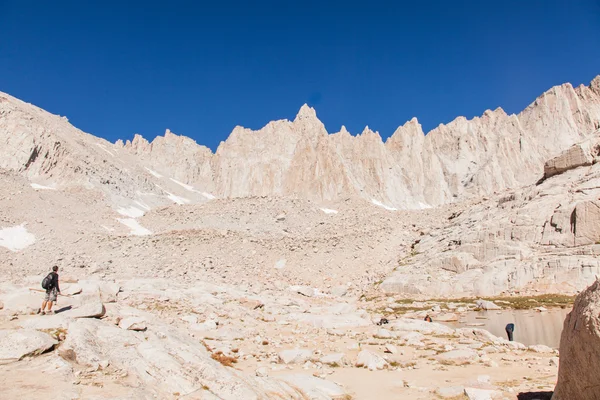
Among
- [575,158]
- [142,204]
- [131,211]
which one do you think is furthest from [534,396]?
[142,204]

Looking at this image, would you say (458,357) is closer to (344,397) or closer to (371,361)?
(371,361)

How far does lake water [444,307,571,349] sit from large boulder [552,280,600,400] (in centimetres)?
1233

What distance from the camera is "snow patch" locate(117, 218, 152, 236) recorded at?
63.9 m

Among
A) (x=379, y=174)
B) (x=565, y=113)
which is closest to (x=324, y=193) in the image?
(x=379, y=174)

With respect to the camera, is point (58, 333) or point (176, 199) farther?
point (176, 199)

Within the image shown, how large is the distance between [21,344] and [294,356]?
797cm

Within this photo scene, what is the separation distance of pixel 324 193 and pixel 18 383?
131 metres

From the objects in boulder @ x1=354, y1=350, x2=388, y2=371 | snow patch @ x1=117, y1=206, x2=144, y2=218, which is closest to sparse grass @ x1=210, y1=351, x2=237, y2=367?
boulder @ x1=354, y1=350, x2=388, y2=371

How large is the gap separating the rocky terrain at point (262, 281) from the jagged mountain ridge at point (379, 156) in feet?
122

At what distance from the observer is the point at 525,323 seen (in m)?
24.1

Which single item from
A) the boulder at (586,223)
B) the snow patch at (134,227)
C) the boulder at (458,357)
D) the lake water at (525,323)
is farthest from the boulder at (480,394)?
the snow patch at (134,227)

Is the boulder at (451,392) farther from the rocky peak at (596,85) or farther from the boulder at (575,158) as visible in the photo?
the rocky peak at (596,85)

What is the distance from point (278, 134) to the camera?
16888 centimetres

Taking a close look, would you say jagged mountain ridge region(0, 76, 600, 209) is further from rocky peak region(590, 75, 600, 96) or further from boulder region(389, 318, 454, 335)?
boulder region(389, 318, 454, 335)
